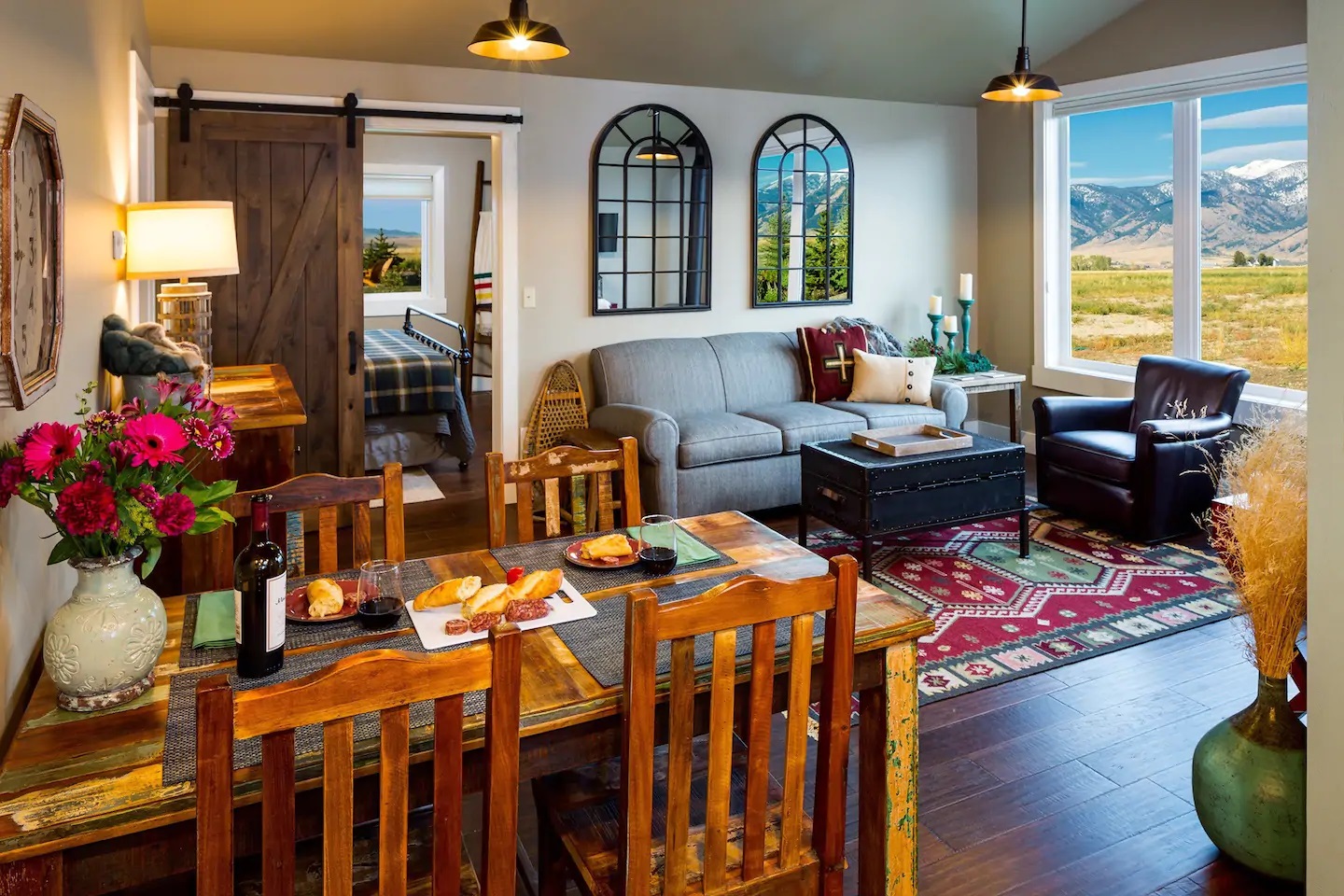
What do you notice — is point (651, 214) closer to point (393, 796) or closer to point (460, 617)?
point (460, 617)

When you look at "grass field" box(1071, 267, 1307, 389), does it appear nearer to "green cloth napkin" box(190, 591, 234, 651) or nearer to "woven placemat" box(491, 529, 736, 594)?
"woven placemat" box(491, 529, 736, 594)

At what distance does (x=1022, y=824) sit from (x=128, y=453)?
2.22 m

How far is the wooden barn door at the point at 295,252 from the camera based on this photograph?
477cm

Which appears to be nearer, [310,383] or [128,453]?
[128,453]

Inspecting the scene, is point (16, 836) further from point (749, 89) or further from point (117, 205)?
point (749, 89)

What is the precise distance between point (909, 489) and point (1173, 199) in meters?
2.85

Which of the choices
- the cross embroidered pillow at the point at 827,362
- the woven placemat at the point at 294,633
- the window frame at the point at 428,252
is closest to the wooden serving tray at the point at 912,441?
the cross embroidered pillow at the point at 827,362

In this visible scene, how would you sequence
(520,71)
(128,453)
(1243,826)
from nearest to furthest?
(128,453) < (1243,826) < (520,71)

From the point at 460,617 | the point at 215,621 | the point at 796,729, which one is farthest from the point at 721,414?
the point at 796,729

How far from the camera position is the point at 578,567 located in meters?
Result: 2.21

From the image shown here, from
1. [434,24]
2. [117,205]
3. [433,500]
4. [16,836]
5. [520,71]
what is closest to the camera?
[16,836]

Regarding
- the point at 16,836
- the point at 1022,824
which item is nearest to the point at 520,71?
the point at 1022,824

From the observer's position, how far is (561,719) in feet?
5.16

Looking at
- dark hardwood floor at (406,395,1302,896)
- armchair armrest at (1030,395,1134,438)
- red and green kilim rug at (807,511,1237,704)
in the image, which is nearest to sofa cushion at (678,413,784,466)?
red and green kilim rug at (807,511,1237,704)
